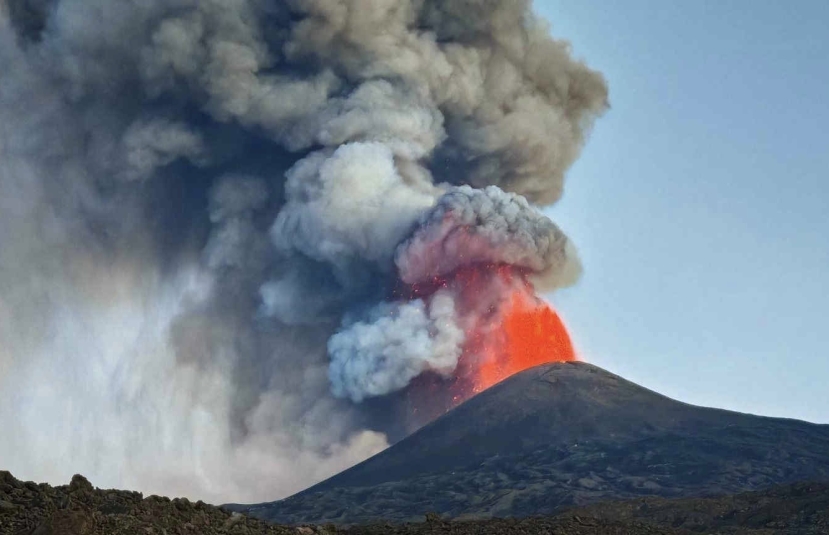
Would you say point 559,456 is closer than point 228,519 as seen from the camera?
No

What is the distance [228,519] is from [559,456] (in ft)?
137

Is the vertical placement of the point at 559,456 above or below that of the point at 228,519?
above

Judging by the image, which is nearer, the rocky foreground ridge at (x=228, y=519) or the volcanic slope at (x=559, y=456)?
the rocky foreground ridge at (x=228, y=519)

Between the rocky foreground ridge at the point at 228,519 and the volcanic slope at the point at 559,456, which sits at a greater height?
the volcanic slope at the point at 559,456

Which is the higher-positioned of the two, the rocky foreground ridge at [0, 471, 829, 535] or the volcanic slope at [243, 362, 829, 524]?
the volcanic slope at [243, 362, 829, 524]

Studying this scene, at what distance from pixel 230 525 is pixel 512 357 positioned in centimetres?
5557

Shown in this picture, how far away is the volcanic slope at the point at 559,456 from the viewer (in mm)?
46375

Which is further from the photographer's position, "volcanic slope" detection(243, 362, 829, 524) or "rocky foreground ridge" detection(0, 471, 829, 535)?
"volcanic slope" detection(243, 362, 829, 524)

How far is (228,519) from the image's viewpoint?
41.5ft

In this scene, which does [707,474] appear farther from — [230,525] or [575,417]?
[230,525]

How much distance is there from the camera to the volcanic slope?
46.4 metres

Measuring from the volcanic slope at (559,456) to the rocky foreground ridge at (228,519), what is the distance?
1398 cm

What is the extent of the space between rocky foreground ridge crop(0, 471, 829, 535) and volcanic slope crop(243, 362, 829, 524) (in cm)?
1398

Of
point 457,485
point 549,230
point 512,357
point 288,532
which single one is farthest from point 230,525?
point 512,357
